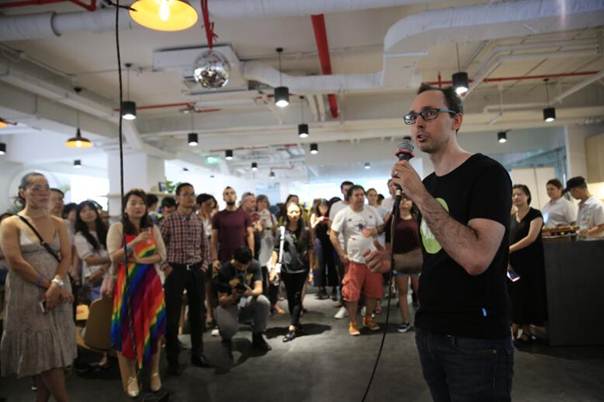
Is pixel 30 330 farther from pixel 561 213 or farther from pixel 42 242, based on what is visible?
pixel 561 213

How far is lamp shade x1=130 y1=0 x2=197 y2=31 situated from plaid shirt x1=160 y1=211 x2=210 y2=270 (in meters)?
1.52

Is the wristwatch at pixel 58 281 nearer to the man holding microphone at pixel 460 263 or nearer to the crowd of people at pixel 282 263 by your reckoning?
the crowd of people at pixel 282 263

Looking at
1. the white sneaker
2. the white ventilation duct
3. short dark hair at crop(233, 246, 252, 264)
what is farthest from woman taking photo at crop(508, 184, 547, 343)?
short dark hair at crop(233, 246, 252, 264)

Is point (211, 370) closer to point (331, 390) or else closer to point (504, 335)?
point (331, 390)

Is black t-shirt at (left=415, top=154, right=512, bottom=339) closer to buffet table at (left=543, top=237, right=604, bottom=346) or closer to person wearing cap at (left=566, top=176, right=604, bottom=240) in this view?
buffet table at (left=543, top=237, right=604, bottom=346)

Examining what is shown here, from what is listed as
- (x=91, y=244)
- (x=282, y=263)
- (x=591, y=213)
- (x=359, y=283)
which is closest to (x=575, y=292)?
(x=591, y=213)

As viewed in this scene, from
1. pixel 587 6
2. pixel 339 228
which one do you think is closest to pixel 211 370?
pixel 339 228

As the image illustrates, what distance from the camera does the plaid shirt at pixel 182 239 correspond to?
10.2 ft

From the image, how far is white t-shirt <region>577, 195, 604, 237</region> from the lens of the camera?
12.9 ft

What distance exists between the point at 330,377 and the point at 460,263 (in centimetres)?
232

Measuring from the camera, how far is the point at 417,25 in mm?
3359

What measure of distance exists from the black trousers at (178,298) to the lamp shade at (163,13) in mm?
1773

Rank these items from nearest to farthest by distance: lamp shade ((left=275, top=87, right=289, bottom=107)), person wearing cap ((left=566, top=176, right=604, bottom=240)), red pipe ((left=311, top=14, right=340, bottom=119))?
1. red pipe ((left=311, top=14, right=340, bottom=119))
2. person wearing cap ((left=566, top=176, right=604, bottom=240))
3. lamp shade ((left=275, top=87, right=289, bottom=107))

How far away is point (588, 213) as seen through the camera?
4023mm
